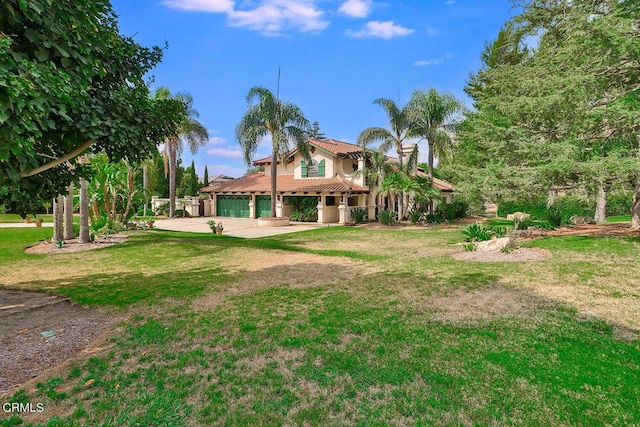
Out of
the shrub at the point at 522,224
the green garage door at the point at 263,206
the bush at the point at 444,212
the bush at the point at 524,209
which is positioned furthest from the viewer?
the green garage door at the point at 263,206

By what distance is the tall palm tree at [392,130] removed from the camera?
75.4ft

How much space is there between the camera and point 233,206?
3397 centimetres

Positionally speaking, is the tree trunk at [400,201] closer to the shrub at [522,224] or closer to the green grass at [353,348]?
the shrub at [522,224]

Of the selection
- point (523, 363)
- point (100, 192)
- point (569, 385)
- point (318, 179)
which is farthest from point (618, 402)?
point (318, 179)

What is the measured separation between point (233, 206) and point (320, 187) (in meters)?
11.8

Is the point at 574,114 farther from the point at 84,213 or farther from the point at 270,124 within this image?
the point at 84,213

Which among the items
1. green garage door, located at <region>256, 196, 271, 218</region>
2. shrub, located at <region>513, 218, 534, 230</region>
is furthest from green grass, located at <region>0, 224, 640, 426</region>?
green garage door, located at <region>256, 196, 271, 218</region>

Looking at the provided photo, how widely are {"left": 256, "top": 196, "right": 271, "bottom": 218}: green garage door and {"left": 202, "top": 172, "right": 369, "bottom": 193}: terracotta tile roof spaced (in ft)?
3.31

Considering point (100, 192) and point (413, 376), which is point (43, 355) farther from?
point (100, 192)

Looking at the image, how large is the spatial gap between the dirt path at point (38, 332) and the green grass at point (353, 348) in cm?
41

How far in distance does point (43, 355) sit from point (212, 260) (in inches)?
276

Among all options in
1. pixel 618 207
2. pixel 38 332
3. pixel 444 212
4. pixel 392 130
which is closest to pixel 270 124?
pixel 392 130

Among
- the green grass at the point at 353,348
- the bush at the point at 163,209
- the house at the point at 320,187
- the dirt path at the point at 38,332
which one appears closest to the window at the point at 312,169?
the house at the point at 320,187

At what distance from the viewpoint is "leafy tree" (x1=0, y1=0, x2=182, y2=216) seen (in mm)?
3297
